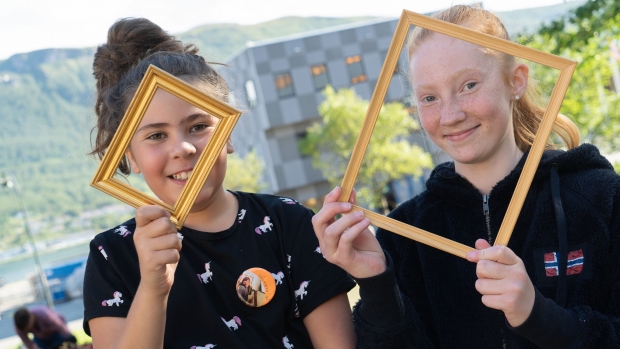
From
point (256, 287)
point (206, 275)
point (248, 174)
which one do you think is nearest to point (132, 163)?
point (206, 275)

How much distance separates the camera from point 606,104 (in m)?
18.0

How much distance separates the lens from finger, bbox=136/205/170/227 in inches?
78.2

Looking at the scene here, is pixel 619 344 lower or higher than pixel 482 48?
lower

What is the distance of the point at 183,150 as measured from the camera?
2.18m

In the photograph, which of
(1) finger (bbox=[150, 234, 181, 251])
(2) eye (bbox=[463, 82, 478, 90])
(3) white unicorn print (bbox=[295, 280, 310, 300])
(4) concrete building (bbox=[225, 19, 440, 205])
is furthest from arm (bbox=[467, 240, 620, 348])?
(4) concrete building (bbox=[225, 19, 440, 205])

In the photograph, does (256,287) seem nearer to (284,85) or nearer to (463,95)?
(463,95)

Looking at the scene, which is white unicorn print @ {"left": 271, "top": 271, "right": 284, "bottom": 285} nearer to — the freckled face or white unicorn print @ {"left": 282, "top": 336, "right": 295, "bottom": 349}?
white unicorn print @ {"left": 282, "top": 336, "right": 295, "bottom": 349}

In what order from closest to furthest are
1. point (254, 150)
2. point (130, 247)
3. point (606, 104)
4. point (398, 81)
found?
1. point (130, 247)
2. point (398, 81)
3. point (606, 104)
4. point (254, 150)

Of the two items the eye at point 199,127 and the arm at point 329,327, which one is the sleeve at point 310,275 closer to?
the arm at point 329,327

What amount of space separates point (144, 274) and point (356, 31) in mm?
37910

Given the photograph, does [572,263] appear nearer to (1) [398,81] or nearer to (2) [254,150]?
(1) [398,81]

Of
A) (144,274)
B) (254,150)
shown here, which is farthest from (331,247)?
(254,150)

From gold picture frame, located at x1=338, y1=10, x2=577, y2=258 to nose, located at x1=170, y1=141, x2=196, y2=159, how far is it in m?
0.56

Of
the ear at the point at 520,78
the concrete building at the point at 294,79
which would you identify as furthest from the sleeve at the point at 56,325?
the concrete building at the point at 294,79
